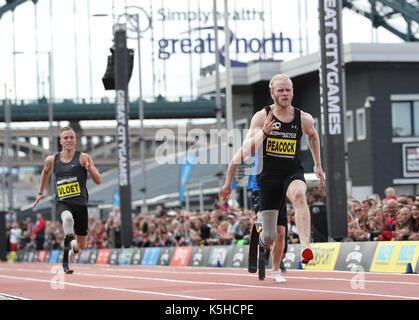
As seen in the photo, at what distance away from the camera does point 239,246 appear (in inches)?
965

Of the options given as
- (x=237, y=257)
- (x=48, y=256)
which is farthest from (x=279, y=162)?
(x=48, y=256)

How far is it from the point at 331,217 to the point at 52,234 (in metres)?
25.1

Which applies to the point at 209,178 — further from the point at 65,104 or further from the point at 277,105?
the point at 277,105

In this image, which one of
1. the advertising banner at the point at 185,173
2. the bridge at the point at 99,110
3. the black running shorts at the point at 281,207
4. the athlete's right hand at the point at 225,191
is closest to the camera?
the athlete's right hand at the point at 225,191

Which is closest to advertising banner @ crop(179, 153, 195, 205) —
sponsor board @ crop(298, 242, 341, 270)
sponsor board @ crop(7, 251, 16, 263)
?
sponsor board @ crop(7, 251, 16, 263)

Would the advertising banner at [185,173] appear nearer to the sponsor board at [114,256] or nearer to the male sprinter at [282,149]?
the sponsor board at [114,256]

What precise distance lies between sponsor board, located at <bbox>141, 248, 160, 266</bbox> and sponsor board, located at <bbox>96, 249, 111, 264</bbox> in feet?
13.3

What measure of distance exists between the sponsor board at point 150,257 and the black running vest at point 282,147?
1773cm

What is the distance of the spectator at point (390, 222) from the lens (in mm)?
19797

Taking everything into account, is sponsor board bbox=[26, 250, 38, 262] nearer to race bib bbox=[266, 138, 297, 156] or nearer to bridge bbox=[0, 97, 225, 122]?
bridge bbox=[0, 97, 225, 122]

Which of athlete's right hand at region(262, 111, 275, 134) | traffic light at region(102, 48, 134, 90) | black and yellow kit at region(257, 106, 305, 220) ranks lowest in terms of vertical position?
black and yellow kit at region(257, 106, 305, 220)

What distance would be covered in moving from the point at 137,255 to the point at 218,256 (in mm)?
7167

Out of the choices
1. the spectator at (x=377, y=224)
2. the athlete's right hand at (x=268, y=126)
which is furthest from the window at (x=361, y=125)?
the athlete's right hand at (x=268, y=126)

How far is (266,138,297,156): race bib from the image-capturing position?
42.3ft
